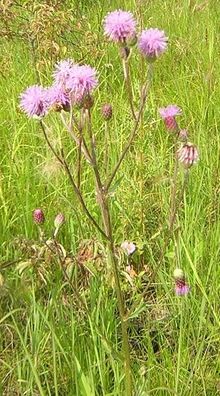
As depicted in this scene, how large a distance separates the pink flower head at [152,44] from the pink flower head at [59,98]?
13 centimetres

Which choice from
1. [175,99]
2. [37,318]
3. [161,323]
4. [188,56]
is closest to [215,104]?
[175,99]

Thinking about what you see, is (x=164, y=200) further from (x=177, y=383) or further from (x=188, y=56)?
(x=188, y=56)

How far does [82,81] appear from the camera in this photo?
101cm

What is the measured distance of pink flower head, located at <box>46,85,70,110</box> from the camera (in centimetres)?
104

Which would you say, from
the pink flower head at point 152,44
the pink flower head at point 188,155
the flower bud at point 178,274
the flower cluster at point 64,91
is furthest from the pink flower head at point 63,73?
the flower bud at point 178,274

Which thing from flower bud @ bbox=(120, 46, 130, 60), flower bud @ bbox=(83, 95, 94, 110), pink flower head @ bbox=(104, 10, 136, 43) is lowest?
flower bud @ bbox=(83, 95, 94, 110)

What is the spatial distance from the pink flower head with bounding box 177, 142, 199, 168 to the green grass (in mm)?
129

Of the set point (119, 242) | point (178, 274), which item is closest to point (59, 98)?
point (178, 274)

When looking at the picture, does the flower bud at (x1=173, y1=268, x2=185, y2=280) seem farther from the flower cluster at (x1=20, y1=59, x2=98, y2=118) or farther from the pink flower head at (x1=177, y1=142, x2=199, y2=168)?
the flower cluster at (x1=20, y1=59, x2=98, y2=118)

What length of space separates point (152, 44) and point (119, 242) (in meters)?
0.79

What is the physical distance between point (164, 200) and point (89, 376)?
63 centimetres

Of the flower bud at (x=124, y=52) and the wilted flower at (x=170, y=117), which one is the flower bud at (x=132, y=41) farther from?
the wilted flower at (x=170, y=117)

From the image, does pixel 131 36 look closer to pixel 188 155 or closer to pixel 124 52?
pixel 124 52

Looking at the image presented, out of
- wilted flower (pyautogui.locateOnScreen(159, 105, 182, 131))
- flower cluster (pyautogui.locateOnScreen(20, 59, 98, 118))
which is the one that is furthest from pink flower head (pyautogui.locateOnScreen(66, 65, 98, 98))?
wilted flower (pyautogui.locateOnScreen(159, 105, 182, 131))
